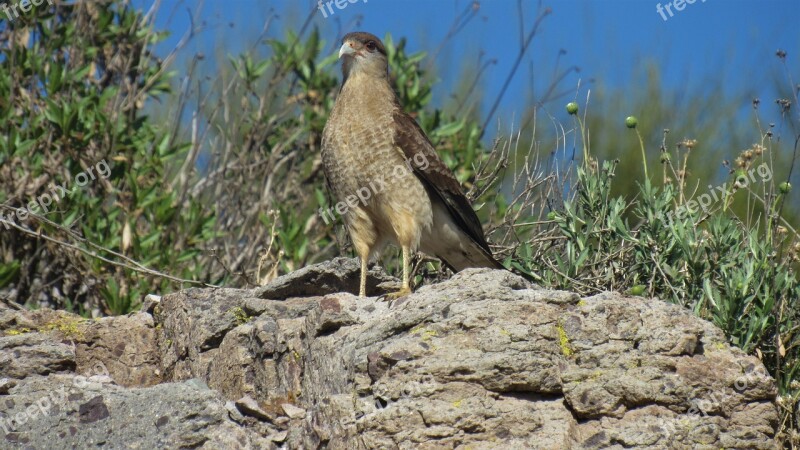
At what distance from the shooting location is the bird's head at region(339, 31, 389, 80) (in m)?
6.71

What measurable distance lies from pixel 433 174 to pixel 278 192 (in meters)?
2.93

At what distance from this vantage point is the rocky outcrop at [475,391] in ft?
12.3

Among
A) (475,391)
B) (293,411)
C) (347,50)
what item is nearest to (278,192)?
(347,50)

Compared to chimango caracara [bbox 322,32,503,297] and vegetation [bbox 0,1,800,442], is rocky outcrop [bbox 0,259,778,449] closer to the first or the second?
vegetation [bbox 0,1,800,442]

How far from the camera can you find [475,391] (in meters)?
3.77

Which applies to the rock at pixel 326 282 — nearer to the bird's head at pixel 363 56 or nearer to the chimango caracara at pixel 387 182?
the chimango caracara at pixel 387 182

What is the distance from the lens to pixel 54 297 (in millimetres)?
7555

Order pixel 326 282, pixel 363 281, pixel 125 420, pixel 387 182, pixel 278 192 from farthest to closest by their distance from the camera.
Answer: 1. pixel 278 192
2. pixel 387 182
3. pixel 363 281
4. pixel 326 282
5. pixel 125 420

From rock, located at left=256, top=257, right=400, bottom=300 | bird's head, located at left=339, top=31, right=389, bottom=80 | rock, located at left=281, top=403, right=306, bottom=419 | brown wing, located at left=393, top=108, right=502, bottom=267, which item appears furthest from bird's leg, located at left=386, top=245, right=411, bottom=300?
bird's head, located at left=339, top=31, right=389, bottom=80

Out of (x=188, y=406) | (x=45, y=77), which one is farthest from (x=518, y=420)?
(x=45, y=77)

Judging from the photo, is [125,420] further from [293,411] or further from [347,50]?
[347,50]

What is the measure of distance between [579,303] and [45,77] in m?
5.36

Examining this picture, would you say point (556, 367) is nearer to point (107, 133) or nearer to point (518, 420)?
point (518, 420)

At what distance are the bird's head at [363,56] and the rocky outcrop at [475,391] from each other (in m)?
2.69
